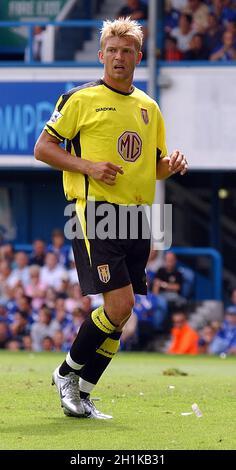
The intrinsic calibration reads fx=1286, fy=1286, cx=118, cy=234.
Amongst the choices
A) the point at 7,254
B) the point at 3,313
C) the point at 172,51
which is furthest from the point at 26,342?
the point at 172,51

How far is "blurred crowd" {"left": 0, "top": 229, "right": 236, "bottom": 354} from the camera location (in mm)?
19312

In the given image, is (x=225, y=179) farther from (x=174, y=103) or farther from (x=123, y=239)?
(x=123, y=239)

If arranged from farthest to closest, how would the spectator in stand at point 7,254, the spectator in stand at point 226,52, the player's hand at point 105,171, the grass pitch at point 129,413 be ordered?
the spectator in stand at point 226,52
the spectator in stand at point 7,254
the player's hand at point 105,171
the grass pitch at point 129,413

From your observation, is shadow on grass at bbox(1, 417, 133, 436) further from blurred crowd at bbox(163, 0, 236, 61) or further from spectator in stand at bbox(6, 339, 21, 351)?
blurred crowd at bbox(163, 0, 236, 61)

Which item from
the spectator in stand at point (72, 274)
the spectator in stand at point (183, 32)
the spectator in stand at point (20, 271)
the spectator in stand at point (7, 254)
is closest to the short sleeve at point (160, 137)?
the spectator in stand at point (72, 274)

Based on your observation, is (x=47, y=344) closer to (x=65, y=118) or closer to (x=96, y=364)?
(x=96, y=364)

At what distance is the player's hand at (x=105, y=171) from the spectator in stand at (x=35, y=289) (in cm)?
1199

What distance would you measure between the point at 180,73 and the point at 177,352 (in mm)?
5077

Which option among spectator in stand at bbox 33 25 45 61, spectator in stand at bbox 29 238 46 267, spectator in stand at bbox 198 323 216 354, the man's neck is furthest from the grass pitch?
spectator in stand at bbox 33 25 45 61

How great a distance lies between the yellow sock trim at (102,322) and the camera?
8266mm

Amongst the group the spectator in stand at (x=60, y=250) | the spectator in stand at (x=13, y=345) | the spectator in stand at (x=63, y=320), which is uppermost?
the spectator in stand at (x=60, y=250)

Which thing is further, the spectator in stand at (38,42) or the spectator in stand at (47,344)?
the spectator in stand at (38,42)

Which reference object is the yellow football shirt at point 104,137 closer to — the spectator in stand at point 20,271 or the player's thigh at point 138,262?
the player's thigh at point 138,262
